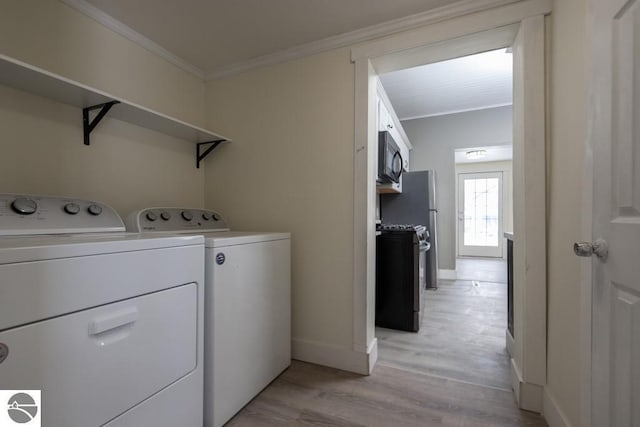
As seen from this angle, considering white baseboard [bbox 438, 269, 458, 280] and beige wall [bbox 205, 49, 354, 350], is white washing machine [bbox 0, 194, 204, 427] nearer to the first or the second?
beige wall [bbox 205, 49, 354, 350]

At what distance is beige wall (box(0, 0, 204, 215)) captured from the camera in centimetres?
131

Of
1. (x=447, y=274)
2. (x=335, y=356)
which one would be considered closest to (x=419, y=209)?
(x=447, y=274)

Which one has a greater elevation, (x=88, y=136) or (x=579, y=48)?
(x=579, y=48)

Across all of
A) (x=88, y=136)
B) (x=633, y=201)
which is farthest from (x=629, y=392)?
(x=88, y=136)

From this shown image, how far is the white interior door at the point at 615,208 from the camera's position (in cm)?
70

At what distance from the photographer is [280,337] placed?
1.71 metres

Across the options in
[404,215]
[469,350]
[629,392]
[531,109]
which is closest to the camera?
[629,392]

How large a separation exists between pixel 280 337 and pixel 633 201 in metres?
1.63

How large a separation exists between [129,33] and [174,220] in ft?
3.86

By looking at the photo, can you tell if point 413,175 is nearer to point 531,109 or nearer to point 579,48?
point 531,109

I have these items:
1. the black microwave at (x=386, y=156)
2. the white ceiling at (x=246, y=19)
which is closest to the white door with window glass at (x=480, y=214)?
the black microwave at (x=386, y=156)

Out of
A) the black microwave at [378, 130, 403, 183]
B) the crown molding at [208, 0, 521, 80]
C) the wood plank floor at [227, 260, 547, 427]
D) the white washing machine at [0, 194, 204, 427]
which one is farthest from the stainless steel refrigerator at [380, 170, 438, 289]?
the white washing machine at [0, 194, 204, 427]

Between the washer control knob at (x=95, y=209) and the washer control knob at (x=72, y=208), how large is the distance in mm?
49

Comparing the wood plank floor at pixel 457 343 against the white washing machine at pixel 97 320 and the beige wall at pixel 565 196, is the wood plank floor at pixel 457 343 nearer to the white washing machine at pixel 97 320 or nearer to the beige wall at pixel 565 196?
the beige wall at pixel 565 196
